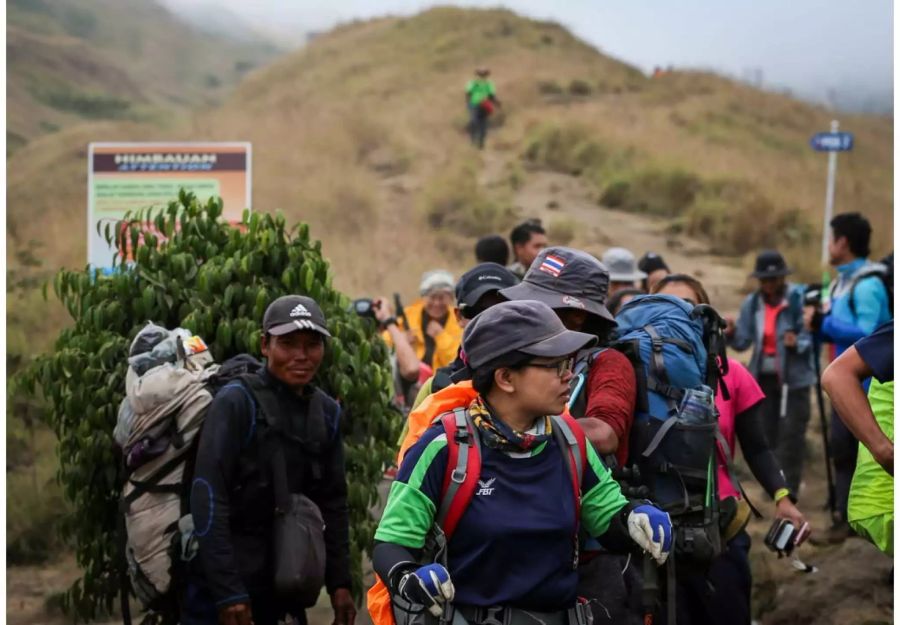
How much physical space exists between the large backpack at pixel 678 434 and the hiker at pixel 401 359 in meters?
3.53

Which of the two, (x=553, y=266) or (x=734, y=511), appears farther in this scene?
(x=734, y=511)

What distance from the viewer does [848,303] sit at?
758cm

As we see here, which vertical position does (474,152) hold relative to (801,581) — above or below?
above

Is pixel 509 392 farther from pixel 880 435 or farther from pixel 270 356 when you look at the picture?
pixel 270 356

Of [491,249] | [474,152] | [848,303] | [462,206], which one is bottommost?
[848,303]

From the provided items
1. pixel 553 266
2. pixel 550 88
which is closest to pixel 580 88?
pixel 550 88

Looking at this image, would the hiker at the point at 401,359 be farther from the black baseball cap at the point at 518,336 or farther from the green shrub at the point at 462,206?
the green shrub at the point at 462,206

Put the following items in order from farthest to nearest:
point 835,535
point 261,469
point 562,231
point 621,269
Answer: point 562,231 < point 835,535 < point 621,269 < point 261,469

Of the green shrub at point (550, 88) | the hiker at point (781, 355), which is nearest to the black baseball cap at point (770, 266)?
the hiker at point (781, 355)

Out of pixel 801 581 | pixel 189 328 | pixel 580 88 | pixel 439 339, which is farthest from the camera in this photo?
pixel 580 88

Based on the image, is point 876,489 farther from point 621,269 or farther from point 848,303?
point 621,269

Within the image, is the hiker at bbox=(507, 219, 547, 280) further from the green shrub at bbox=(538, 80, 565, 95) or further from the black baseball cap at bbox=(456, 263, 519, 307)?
the green shrub at bbox=(538, 80, 565, 95)

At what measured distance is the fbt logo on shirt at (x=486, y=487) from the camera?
11.3ft

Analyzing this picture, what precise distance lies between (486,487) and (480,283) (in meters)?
1.50
